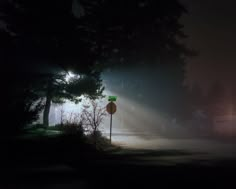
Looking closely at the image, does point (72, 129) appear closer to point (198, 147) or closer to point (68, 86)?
point (68, 86)

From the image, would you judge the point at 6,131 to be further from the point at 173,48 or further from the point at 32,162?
the point at 173,48

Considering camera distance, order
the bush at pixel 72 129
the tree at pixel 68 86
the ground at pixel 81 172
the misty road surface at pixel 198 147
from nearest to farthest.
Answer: the ground at pixel 81 172, the misty road surface at pixel 198 147, the bush at pixel 72 129, the tree at pixel 68 86

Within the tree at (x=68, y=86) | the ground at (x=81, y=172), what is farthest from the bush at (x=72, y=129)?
the ground at (x=81, y=172)

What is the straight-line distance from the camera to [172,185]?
47.1 feet

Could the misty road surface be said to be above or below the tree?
below

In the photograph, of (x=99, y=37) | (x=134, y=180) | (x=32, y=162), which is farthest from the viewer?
(x=99, y=37)

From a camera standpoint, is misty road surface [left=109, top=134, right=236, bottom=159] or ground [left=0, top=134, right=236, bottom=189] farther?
misty road surface [left=109, top=134, right=236, bottom=159]

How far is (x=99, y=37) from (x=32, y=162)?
26014mm

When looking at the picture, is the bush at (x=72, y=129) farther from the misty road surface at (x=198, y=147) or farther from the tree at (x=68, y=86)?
the misty road surface at (x=198, y=147)

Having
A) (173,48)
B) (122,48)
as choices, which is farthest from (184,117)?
(122,48)

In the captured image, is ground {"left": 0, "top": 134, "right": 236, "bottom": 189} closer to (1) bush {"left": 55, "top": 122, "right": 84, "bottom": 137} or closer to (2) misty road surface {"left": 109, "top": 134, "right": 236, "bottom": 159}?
(1) bush {"left": 55, "top": 122, "right": 84, "bottom": 137}

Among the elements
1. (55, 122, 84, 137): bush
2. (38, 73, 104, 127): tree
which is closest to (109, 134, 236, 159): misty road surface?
(55, 122, 84, 137): bush

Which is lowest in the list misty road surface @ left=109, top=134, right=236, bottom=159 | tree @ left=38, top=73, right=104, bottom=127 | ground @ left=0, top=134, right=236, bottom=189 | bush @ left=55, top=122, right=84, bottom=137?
ground @ left=0, top=134, right=236, bottom=189

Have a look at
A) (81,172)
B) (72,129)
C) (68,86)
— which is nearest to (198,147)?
(72,129)
